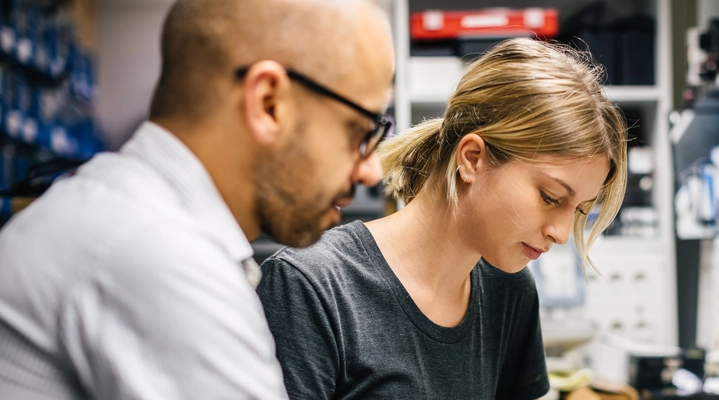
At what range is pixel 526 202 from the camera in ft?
3.52

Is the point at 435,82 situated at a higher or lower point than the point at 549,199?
higher

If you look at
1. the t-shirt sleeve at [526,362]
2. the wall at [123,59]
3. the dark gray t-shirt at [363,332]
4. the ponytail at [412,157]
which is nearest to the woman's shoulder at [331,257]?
the dark gray t-shirt at [363,332]

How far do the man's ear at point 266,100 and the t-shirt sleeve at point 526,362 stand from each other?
77 cm

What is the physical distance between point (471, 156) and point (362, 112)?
44 cm

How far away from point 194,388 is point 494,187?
2.28 feet

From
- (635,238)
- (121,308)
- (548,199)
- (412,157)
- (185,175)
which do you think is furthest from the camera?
(635,238)

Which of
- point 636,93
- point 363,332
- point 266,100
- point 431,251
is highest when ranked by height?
point 636,93

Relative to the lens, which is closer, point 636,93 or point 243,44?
point 243,44

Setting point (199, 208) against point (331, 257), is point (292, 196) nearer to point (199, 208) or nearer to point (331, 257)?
point (199, 208)

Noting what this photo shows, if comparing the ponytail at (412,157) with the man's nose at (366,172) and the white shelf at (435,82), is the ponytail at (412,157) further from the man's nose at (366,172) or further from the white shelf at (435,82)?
the white shelf at (435,82)

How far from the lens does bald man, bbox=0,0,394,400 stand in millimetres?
522

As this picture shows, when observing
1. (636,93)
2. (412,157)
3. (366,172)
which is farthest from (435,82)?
(366,172)

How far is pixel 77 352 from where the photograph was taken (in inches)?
20.6

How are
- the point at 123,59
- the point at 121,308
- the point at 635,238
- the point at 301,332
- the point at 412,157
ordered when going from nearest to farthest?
the point at 121,308 → the point at 301,332 → the point at 412,157 → the point at 635,238 → the point at 123,59
